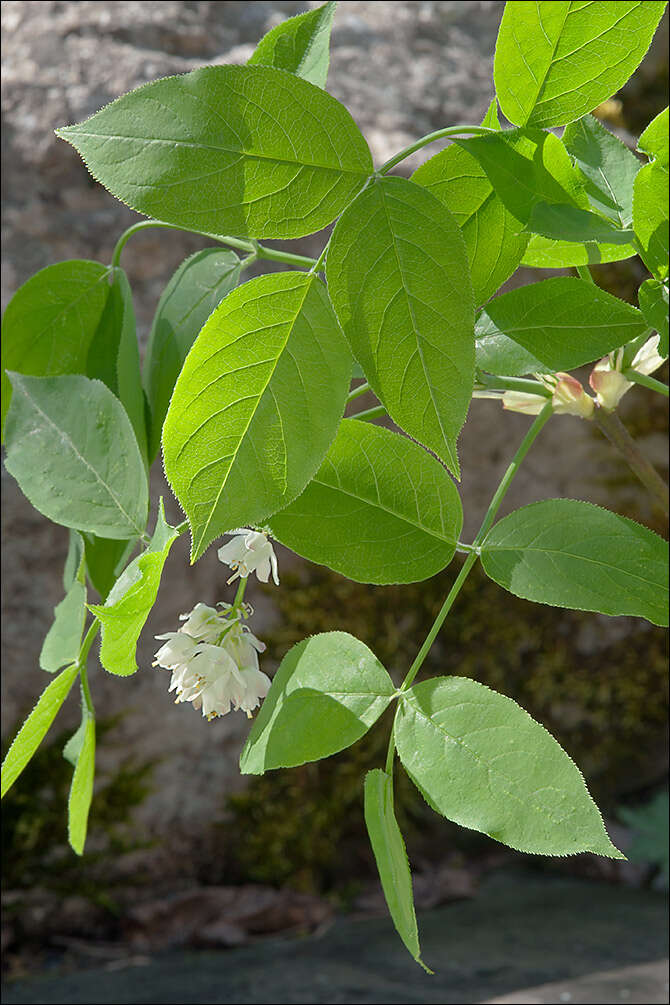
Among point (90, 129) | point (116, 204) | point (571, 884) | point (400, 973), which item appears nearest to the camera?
point (90, 129)

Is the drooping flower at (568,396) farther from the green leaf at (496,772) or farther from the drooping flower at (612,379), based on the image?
the green leaf at (496,772)

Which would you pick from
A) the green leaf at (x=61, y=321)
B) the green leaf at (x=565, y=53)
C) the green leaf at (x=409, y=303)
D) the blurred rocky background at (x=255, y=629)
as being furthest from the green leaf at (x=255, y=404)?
the blurred rocky background at (x=255, y=629)

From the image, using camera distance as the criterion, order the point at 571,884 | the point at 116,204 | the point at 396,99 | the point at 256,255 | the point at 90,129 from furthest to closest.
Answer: the point at 571,884 < the point at 396,99 < the point at 116,204 < the point at 256,255 < the point at 90,129

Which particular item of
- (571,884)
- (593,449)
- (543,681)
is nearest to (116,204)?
(593,449)

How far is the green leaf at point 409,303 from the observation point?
0.40 metres

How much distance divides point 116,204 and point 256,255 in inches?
44.2

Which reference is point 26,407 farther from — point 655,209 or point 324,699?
point 655,209

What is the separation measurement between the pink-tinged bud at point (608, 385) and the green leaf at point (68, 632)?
36 centimetres

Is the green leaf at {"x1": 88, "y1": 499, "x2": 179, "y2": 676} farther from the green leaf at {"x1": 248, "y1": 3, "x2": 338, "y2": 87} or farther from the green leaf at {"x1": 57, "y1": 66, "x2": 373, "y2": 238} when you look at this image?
the green leaf at {"x1": 248, "y1": 3, "x2": 338, "y2": 87}

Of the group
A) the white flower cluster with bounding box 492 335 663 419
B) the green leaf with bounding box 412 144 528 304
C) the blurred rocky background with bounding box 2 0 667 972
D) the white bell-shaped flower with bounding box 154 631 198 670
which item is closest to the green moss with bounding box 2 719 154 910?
the blurred rocky background with bounding box 2 0 667 972

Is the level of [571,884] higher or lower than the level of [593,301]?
lower

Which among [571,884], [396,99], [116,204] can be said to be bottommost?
[571,884]

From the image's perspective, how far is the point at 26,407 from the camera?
0.65m

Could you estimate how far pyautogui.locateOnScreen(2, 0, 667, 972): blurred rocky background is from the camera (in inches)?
63.4
